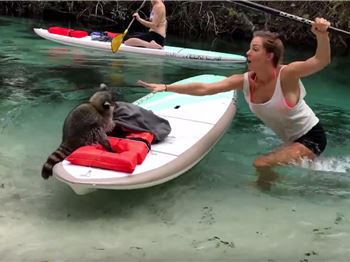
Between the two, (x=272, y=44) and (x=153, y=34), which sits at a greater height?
(x=272, y=44)

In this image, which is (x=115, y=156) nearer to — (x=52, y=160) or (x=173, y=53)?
(x=52, y=160)

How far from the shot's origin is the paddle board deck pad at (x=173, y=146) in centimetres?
357

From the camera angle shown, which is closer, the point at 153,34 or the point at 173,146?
the point at 173,146

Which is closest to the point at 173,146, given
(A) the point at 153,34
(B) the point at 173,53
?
(B) the point at 173,53

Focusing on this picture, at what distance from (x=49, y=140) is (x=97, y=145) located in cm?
153

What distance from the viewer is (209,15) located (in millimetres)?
12891

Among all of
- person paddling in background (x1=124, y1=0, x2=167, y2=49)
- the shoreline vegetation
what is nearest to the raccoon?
person paddling in background (x1=124, y1=0, x2=167, y2=49)

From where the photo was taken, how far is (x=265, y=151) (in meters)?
5.36

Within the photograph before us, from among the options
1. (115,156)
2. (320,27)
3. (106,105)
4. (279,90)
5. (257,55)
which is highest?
(320,27)

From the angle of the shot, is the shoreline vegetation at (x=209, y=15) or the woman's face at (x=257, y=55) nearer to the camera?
the woman's face at (x=257, y=55)

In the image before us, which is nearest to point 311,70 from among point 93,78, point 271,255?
point 271,255

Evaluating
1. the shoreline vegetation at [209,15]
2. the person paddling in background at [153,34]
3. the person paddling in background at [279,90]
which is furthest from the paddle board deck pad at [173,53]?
the person paddling in background at [279,90]

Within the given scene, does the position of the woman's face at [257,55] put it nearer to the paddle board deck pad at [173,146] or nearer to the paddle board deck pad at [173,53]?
the paddle board deck pad at [173,146]

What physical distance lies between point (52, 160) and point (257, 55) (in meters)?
1.70
